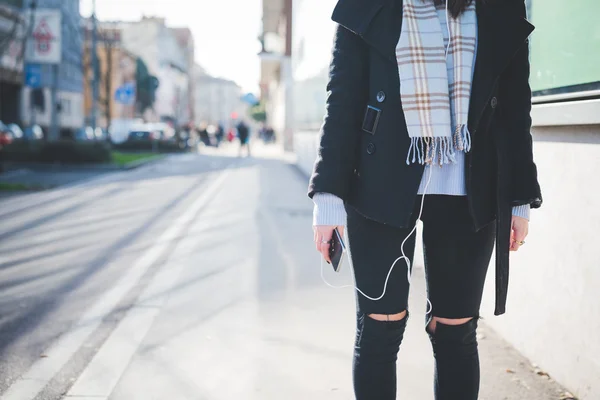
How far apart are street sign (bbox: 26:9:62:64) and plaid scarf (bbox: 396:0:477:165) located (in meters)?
20.1

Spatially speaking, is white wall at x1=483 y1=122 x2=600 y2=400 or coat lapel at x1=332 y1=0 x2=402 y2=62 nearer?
coat lapel at x1=332 y1=0 x2=402 y2=62

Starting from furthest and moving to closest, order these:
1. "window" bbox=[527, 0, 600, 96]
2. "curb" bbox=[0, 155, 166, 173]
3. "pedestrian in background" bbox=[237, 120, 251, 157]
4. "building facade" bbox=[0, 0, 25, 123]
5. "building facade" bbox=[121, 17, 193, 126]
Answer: "building facade" bbox=[121, 17, 193, 126] → "building facade" bbox=[0, 0, 25, 123] → "pedestrian in background" bbox=[237, 120, 251, 157] → "curb" bbox=[0, 155, 166, 173] → "window" bbox=[527, 0, 600, 96]

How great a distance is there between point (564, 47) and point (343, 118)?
208 cm

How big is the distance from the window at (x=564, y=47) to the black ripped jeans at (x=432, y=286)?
58.1 inches

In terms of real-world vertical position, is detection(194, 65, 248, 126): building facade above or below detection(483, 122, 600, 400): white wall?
above

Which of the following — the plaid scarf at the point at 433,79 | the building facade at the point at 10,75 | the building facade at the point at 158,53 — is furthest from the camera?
the building facade at the point at 158,53

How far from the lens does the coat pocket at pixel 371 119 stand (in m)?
2.07

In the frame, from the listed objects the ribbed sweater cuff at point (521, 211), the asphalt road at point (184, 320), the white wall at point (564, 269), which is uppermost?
the ribbed sweater cuff at point (521, 211)

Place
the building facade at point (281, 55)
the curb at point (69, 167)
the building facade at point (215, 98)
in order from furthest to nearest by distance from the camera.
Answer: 1. the building facade at point (215, 98)
2. the building facade at point (281, 55)
3. the curb at point (69, 167)

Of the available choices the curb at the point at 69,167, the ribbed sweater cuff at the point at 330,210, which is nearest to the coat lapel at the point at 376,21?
the ribbed sweater cuff at the point at 330,210

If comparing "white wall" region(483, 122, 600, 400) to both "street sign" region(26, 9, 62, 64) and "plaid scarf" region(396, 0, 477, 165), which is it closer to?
"plaid scarf" region(396, 0, 477, 165)

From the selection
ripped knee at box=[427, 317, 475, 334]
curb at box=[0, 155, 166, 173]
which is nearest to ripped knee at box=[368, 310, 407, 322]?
ripped knee at box=[427, 317, 475, 334]

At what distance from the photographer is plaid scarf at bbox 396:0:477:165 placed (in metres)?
2.04

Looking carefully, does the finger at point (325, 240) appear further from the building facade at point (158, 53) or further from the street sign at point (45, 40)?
the building facade at point (158, 53)
